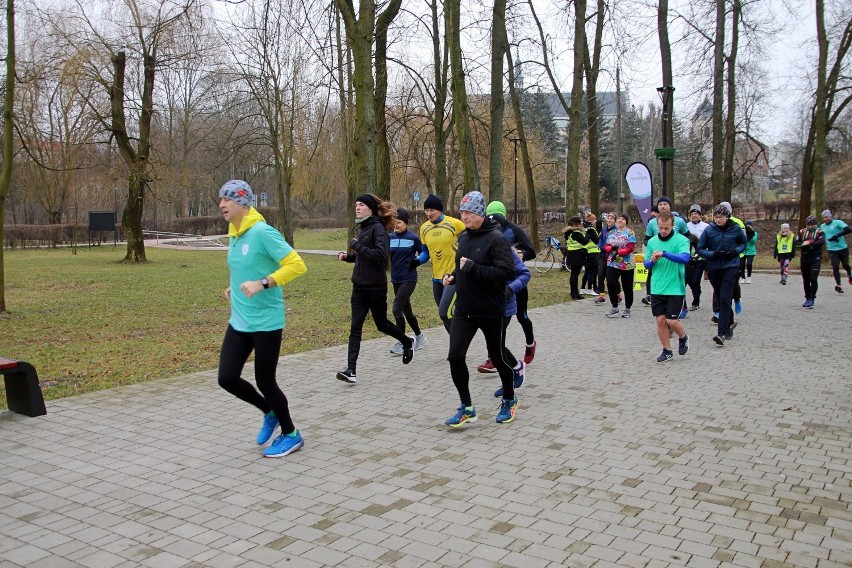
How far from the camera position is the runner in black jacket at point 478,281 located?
5.86 metres

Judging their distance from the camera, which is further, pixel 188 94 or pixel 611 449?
pixel 188 94

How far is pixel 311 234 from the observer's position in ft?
190

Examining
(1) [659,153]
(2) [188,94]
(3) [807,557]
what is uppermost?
(2) [188,94]

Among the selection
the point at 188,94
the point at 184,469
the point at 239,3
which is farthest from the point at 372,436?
the point at 188,94

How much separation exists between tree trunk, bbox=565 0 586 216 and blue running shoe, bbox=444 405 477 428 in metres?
15.3

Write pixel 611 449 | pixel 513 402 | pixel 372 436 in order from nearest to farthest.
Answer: pixel 611 449
pixel 372 436
pixel 513 402

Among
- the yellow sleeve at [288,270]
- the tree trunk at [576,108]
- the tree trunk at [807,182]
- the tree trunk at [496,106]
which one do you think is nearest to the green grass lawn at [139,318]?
the tree trunk at [576,108]

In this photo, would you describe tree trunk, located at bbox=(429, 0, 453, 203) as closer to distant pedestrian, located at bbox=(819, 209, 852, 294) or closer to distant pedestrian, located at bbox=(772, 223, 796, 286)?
distant pedestrian, located at bbox=(772, 223, 796, 286)

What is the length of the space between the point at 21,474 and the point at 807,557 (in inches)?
200

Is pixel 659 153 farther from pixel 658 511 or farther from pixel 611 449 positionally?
pixel 658 511

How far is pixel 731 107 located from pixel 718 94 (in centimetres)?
289

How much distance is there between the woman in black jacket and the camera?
25.6 ft

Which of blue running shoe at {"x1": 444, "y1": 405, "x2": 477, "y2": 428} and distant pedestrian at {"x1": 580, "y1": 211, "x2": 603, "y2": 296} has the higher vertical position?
distant pedestrian at {"x1": 580, "y1": 211, "x2": 603, "y2": 296}

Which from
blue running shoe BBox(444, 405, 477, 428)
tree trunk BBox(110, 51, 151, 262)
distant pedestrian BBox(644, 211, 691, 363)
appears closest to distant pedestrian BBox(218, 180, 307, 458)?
blue running shoe BBox(444, 405, 477, 428)
